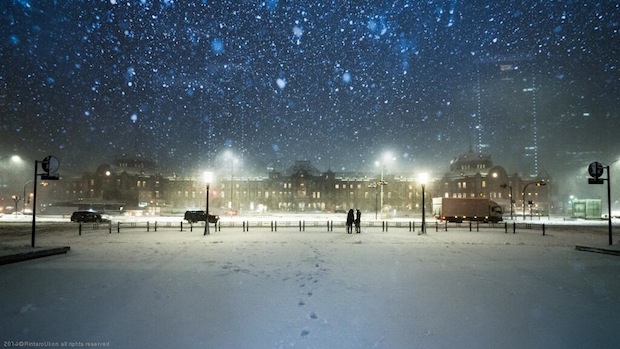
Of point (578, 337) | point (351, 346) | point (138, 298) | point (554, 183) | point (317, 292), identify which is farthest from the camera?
point (554, 183)

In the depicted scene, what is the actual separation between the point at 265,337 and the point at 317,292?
3.15 metres

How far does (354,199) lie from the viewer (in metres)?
→ 113

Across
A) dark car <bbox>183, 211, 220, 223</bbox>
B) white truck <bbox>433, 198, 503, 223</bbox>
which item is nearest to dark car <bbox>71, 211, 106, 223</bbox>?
dark car <bbox>183, 211, 220, 223</bbox>

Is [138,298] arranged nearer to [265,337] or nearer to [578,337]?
[265,337]

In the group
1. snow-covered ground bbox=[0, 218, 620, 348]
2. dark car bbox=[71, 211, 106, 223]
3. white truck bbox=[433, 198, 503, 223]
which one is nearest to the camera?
snow-covered ground bbox=[0, 218, 620, 348]

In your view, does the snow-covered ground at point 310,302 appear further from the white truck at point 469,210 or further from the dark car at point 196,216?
the white truck at point 469,210

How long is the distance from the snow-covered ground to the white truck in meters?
31.8

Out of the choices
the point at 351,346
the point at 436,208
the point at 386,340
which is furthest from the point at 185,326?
the point at 436,208

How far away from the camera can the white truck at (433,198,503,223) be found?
45.4 metres

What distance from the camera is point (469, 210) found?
149 ft

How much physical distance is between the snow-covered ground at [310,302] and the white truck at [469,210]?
31.8 metres

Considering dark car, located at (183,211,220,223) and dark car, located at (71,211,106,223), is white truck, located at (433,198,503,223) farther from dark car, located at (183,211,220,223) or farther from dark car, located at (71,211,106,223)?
dark car, located at (71,211,106,223)

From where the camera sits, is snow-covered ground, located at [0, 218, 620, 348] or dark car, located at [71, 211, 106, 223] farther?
dark car, located at [71, 211, 106, 223]

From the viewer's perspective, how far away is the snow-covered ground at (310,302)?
241 inches
